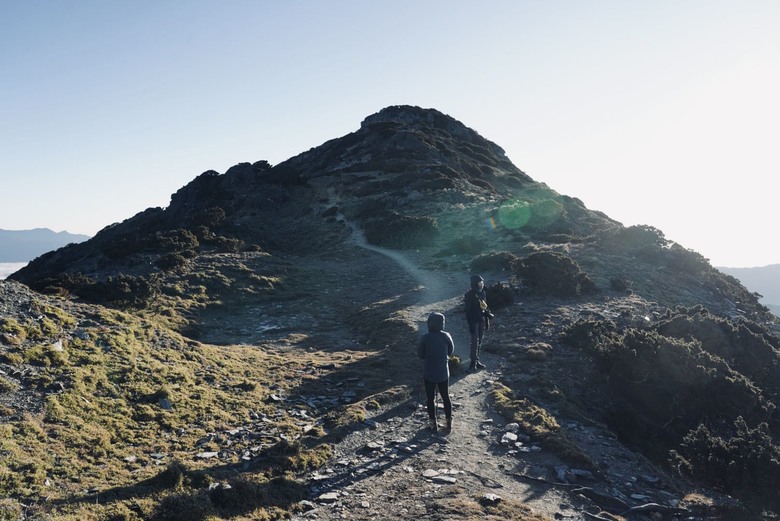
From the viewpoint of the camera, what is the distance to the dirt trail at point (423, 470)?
7.73m

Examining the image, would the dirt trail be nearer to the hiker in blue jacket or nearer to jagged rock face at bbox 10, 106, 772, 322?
the hiker in blue jacket

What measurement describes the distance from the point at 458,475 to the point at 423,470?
0.67 meters

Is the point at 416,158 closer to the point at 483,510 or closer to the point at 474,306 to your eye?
the point at 474,306

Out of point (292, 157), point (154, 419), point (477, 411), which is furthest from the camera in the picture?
point (292, 157)

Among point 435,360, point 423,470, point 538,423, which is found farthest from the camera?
point 538,423

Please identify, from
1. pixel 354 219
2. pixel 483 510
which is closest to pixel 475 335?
pixel 483 510

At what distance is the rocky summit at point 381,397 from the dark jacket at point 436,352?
4.65 feet

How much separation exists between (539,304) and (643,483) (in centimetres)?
1293

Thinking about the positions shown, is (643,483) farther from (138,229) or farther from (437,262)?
(138,229)

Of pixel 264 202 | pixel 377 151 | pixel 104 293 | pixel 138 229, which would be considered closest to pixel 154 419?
pixel 104 293

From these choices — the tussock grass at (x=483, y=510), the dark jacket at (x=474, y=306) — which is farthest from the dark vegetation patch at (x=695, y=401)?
the tussock grass at (x=483, y=510)

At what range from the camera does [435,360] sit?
10.5m

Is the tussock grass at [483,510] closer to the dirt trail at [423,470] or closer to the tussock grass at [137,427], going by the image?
the dirt trail at [423,470]

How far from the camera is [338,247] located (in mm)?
42438
